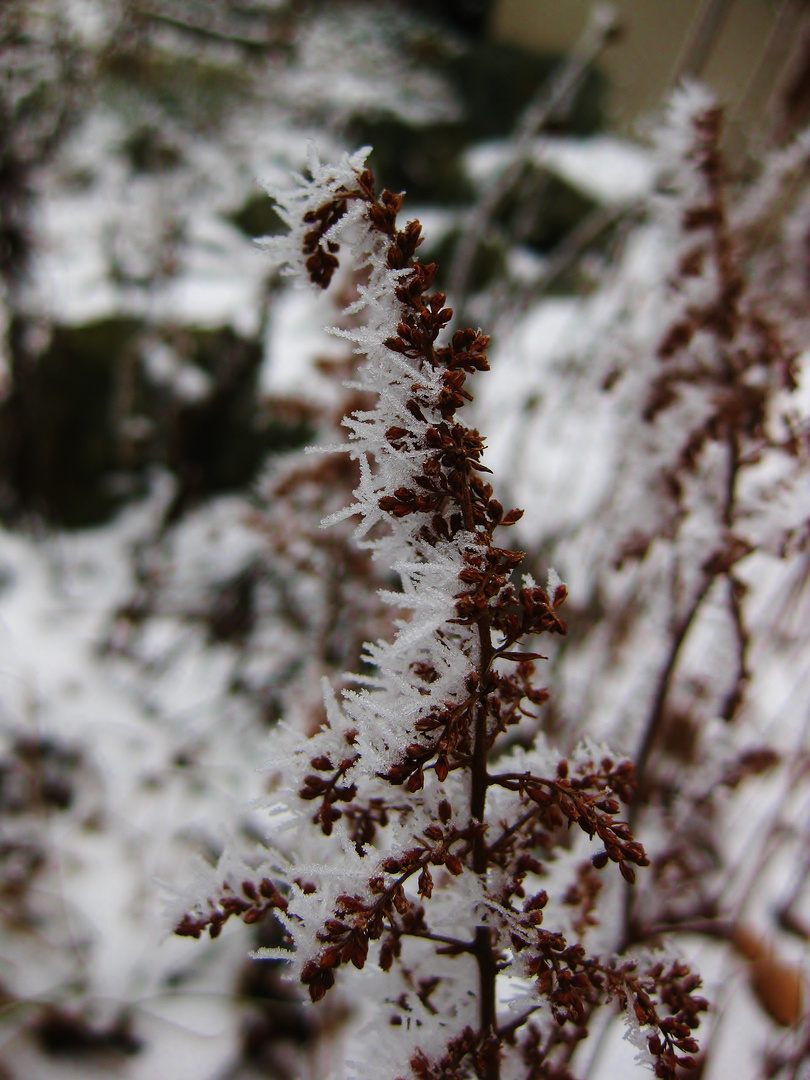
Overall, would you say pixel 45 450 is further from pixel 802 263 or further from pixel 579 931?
pixel 579 931

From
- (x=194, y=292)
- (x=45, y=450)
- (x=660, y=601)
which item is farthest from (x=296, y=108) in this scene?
(x=660, y=601)

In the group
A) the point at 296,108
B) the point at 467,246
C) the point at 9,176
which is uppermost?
the point at 296,108

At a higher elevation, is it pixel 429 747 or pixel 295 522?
pixel 295 522

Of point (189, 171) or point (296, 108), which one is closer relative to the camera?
point (189, 171)

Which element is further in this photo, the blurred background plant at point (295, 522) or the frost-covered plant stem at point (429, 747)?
the blurred background plant at point (295, 522)

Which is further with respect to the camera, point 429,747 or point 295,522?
point 295,522
